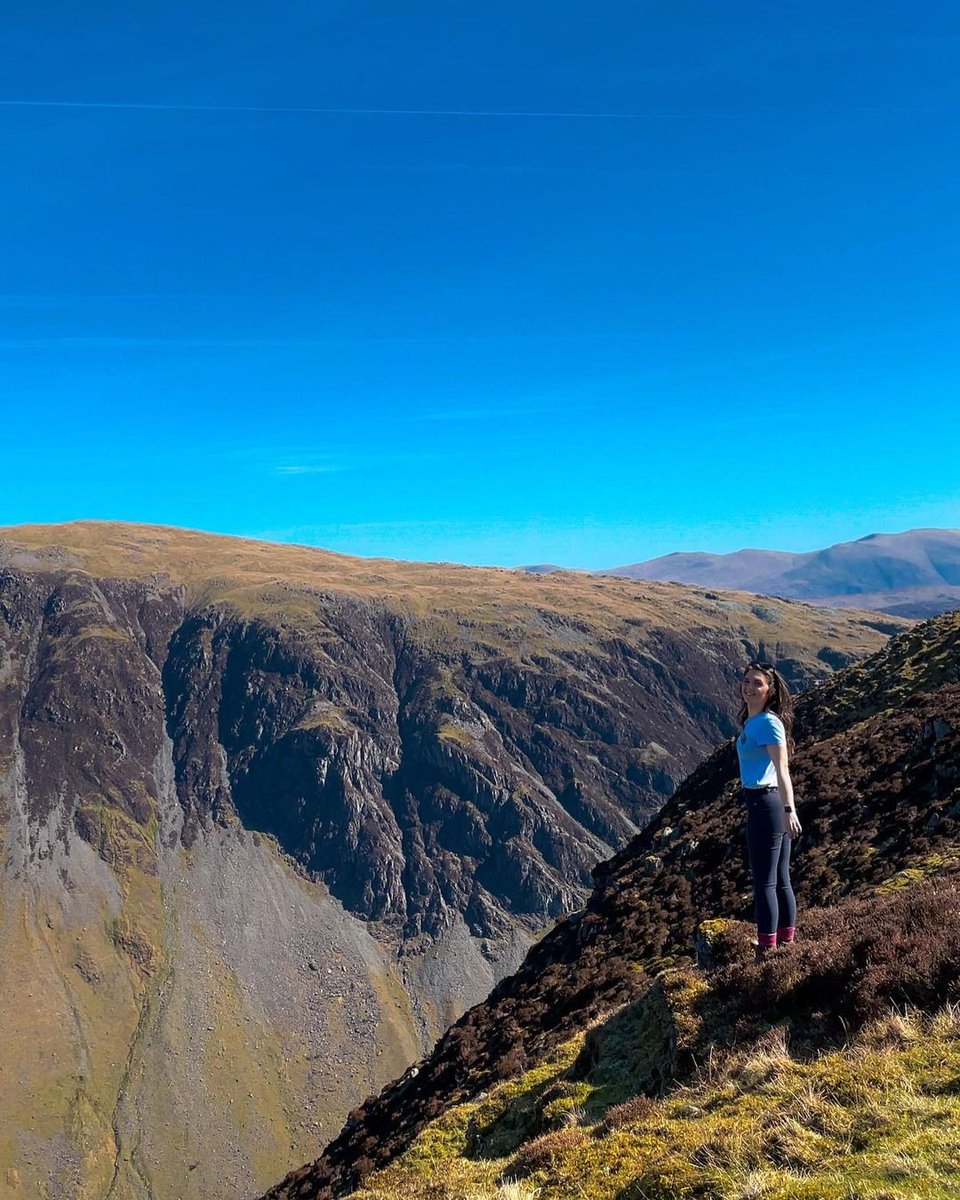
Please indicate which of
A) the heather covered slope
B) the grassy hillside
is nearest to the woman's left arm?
the grassy hillside

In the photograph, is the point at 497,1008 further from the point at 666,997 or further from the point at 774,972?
the point at 774,972

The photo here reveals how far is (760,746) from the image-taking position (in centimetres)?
1334

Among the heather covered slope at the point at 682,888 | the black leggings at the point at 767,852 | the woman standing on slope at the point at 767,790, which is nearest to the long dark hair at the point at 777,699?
the woman standing on slope at the point at 767,790

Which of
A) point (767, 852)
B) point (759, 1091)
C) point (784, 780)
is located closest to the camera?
point (759, 1091)

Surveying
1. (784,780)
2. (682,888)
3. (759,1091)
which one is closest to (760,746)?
(784,780)

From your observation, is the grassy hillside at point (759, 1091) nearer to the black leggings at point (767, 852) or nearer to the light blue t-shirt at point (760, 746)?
the black leggings at point (767, 852)

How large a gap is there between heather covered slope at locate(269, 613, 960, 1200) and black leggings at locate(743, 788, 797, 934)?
24.0ft

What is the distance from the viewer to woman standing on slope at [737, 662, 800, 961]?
1320cm

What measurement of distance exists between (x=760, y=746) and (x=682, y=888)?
23.0 m

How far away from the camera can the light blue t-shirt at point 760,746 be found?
1323 cm

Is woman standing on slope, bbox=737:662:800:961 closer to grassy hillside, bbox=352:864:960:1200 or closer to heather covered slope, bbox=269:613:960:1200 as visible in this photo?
grassy hillside, bbox=352:864:960:1200

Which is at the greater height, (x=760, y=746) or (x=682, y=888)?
(x=760, y=746)

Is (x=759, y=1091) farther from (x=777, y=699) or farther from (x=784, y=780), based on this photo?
(x=777, y=699)

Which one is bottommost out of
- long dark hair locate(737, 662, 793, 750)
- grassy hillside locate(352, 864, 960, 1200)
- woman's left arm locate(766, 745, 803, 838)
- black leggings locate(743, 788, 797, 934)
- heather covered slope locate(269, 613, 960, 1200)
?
heather covered slope locate(269, 613, 960, 1200)
